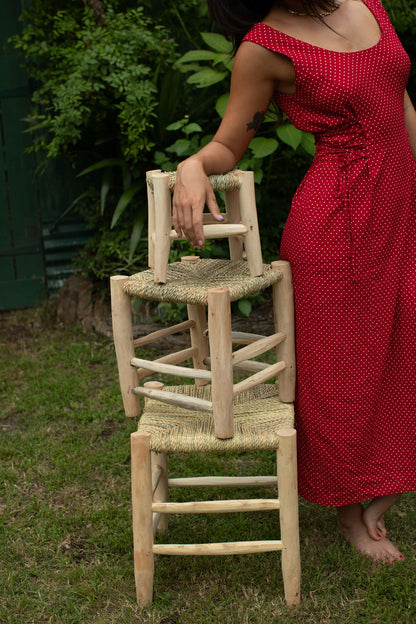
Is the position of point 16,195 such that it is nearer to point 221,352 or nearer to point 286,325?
point 286,325

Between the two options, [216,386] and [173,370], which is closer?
[216,386]

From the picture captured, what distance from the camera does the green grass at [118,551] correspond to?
2.29 m

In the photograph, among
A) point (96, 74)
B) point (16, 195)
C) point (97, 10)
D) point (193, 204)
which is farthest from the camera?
point (16, 195)

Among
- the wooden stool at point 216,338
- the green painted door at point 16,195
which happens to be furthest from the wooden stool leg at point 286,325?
the green painted door at point 16,195

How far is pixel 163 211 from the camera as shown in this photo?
208cm

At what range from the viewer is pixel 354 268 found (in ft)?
7.28

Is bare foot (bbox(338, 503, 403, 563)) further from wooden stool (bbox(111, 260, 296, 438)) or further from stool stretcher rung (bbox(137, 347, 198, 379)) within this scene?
stool stretcher rung (bbox(137, 347, 198, 379))

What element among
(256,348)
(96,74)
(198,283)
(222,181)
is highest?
(96,74)

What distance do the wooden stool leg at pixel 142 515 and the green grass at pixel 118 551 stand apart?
9cm

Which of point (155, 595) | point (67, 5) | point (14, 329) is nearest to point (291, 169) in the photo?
point (67, 5)

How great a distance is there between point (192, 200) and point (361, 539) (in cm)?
132

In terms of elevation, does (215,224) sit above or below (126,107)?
below

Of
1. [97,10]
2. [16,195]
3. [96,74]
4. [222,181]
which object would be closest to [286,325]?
[222,181]

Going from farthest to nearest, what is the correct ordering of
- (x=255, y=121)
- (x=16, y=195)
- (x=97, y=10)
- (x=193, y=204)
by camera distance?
(x=16, y=195) → (x=97, y=10) → (x=255, y=121) → (x=193, y=204)
